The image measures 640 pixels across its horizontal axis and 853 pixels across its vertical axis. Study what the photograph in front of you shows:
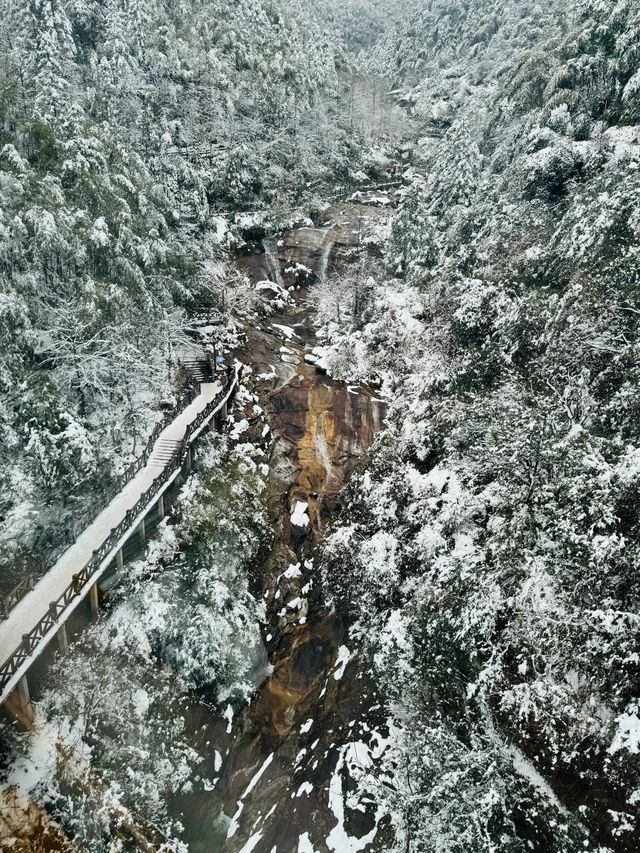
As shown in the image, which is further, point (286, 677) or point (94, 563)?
point (286, 677)

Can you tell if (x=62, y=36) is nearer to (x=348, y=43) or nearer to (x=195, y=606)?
(x=195, y=606)

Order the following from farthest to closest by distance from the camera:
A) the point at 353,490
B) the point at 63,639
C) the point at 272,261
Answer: the point at 272,261 → the point at 353,490 → the point at 63,639

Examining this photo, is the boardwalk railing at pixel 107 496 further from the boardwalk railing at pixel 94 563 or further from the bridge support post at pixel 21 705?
the bridge support post at pixel 21 705

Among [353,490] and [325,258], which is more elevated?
[325,258]

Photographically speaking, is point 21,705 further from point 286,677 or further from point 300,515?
point 300,515

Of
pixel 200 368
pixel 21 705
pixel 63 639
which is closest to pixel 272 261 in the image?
pixel 200 368

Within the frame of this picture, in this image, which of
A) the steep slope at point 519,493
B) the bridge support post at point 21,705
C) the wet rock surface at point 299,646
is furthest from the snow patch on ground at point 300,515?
the bridge support post at point 21,705
